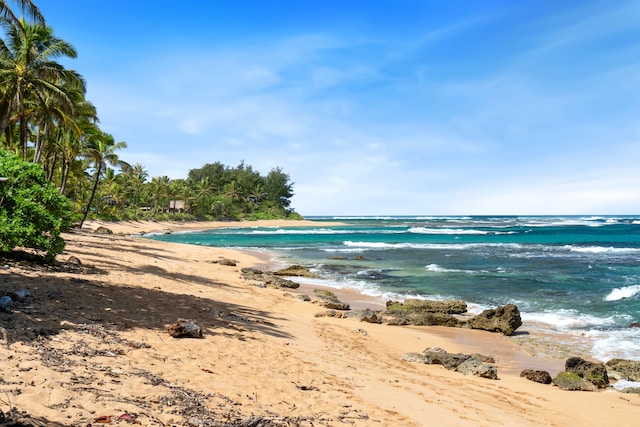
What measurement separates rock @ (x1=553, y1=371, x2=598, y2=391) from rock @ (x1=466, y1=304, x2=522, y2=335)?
14.6 ft

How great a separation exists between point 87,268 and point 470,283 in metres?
18.1

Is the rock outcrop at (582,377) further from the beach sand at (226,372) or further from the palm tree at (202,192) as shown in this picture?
the palm tree at (202,192)

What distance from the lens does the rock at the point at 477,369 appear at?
359 inches

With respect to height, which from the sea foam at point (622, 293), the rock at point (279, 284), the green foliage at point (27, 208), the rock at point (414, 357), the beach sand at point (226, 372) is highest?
the green foliage at point (27, 208)

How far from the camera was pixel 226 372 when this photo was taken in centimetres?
653

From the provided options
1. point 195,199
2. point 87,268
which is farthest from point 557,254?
point 195,199

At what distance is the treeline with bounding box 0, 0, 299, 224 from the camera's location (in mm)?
17250

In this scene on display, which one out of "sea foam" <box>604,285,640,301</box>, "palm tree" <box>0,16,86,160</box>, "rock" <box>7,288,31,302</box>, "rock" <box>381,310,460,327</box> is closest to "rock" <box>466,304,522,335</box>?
"rock" <box>381,310,460,327</box>

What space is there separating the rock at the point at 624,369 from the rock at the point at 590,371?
1.10 feet

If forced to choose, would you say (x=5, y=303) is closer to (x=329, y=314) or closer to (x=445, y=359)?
(x=445, y=359)

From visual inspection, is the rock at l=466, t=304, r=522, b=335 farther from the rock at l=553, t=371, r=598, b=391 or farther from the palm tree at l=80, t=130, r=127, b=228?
the palm tree at l=80, t=130, r=127, b=228

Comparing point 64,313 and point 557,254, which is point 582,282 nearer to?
point 557,254

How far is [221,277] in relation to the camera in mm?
20188

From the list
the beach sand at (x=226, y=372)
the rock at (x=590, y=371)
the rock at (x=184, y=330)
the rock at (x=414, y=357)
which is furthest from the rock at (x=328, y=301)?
the rock at (x=184, y=330)
